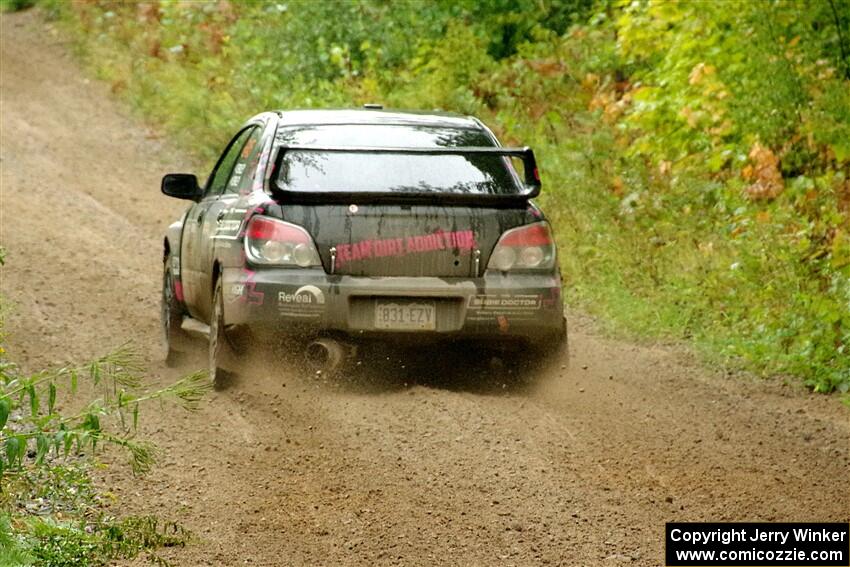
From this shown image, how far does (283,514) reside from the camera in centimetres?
586

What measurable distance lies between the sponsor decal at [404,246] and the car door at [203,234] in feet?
3.82

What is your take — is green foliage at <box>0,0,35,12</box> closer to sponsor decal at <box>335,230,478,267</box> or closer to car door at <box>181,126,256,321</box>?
car door at <box>181,126,256,321</box>

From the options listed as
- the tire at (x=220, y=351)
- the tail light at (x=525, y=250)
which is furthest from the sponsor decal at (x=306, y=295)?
the tail light at (x=525, y=250)

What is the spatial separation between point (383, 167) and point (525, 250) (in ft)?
3.12

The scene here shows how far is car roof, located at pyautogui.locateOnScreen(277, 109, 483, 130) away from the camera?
28.6 ft

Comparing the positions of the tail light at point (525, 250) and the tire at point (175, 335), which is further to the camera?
the tire at point (175, 335)

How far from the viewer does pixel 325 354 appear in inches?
313

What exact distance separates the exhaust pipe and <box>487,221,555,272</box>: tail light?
957mm

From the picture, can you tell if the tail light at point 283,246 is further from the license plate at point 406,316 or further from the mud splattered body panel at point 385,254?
the license plate at point 406,316

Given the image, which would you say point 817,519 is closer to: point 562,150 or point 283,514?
point 283,514

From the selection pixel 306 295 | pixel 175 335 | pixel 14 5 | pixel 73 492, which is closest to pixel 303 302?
pixel 306 295

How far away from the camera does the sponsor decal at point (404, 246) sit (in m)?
7.73

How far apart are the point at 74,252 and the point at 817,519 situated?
9.27 meters

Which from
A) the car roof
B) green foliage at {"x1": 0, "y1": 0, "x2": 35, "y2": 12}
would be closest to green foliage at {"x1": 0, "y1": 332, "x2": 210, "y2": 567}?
the car roof
